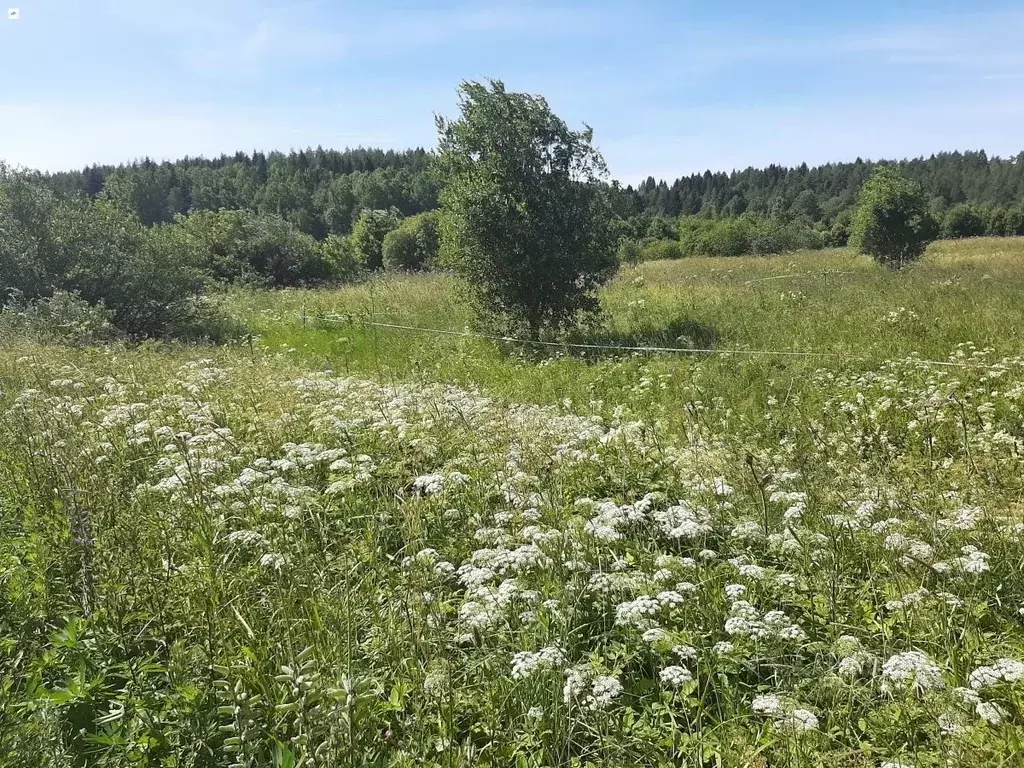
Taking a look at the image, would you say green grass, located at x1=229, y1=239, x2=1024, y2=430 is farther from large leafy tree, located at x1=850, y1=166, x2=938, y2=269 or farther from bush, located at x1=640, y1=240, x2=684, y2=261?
bush, located at x1=640, y1=240, x2=684, y2=261

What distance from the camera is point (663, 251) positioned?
2186 inches

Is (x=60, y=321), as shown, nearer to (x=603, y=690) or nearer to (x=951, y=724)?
(x=603, y=690)

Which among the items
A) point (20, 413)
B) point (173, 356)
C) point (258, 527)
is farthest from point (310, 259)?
point (258, 527)

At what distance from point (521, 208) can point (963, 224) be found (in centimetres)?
7131

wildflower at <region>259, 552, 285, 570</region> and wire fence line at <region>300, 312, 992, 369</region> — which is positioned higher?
wire fence line at <region>300, 312, 992, 369</region>

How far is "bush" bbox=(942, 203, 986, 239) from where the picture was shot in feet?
206

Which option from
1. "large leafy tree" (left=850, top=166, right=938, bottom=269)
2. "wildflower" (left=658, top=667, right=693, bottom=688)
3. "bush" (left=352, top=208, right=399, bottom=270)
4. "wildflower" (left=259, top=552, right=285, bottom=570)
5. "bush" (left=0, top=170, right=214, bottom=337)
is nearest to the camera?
"wildflower" (left=658, top=667, right=693, bottom=688)

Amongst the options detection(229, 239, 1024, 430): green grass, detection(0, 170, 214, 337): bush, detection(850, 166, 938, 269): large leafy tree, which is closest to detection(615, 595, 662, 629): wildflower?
detection(229, 239, 1024, 430): green grass

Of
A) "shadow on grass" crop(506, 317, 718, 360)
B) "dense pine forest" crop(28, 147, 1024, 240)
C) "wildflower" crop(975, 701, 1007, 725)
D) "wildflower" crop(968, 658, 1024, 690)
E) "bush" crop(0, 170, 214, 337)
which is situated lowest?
"wildflower" crop(975, 701, 1007, 725)

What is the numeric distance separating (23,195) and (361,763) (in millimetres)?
17100

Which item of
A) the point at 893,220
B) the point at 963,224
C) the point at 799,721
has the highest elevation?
the point at 963,224

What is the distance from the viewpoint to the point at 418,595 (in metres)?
3.17

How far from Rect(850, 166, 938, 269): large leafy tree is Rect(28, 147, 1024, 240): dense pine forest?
51793 mm

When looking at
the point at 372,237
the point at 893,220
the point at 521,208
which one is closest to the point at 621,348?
the point at 521,208
